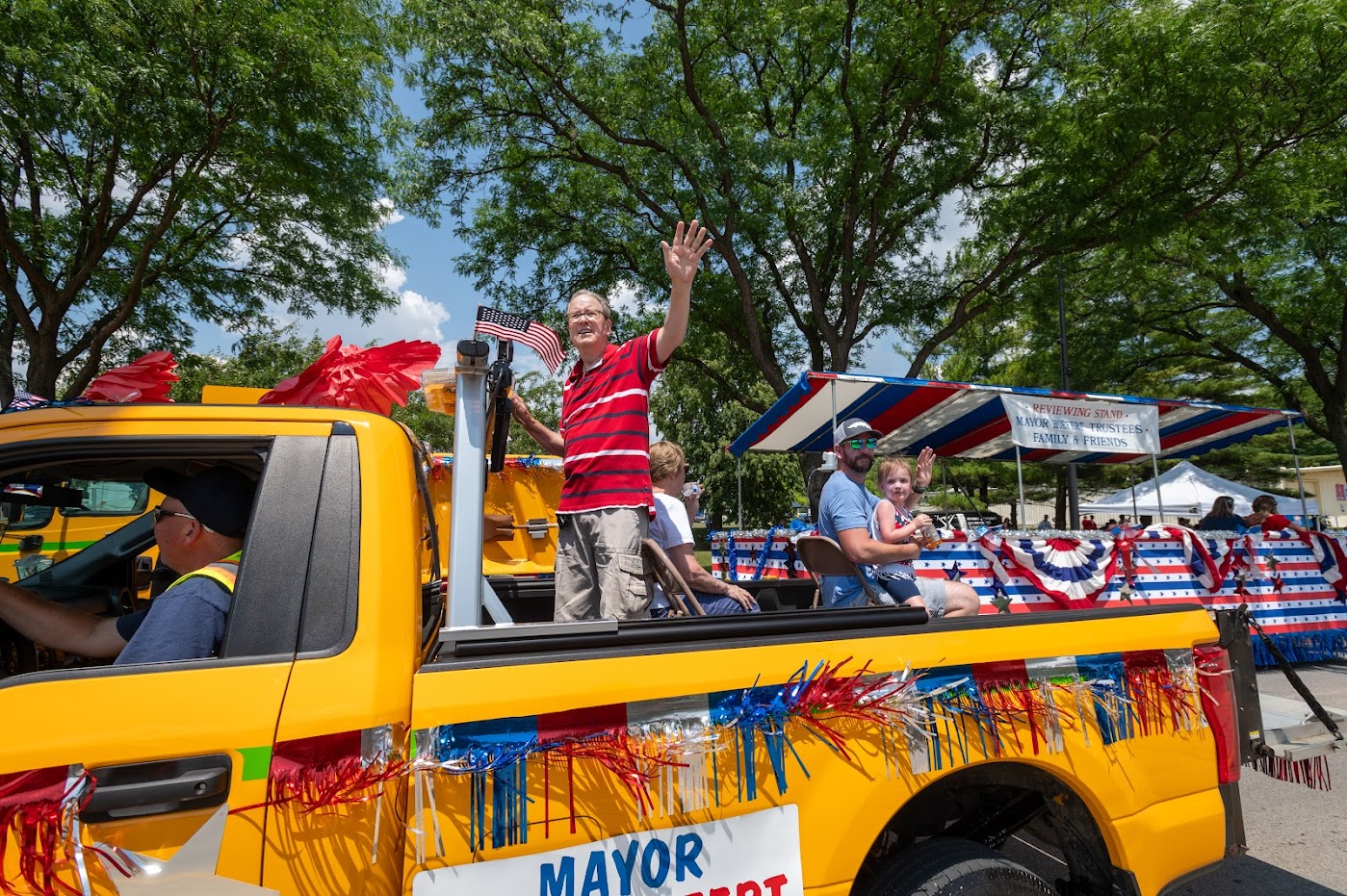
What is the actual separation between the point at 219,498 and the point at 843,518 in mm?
2791

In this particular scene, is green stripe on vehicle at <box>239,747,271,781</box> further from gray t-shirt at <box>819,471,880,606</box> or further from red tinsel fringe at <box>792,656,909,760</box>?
gray t-shirt at <box>819,471,880,606</box>

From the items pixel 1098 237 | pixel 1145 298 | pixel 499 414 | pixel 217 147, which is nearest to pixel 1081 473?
pixel 1145 298

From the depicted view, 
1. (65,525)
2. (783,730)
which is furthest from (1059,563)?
(65,525)

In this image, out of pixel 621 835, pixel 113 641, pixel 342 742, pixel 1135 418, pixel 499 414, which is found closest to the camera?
pixel 342 742

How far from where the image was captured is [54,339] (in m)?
11.6

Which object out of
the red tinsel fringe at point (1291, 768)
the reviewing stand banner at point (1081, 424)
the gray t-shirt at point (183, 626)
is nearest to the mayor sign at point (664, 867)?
the gray t-shirt at point (183, 626)

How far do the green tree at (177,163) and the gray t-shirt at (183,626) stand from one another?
9560 millimetres

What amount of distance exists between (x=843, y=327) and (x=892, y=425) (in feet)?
8.66

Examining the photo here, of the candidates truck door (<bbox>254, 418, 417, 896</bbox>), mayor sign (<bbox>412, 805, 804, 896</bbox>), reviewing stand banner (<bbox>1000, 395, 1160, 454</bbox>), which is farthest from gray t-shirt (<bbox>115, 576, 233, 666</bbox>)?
reviewing stand banner (<bbox>1000, 395, 1160, 454</bbox>)

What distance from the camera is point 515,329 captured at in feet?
7.43

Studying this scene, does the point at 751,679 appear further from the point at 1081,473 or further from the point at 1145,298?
the point at 1081,473

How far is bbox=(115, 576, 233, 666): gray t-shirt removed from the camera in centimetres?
154

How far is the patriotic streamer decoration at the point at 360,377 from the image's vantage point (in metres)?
2.49

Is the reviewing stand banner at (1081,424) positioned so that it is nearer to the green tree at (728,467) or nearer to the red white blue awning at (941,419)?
the red white blue awning at (941,419)
